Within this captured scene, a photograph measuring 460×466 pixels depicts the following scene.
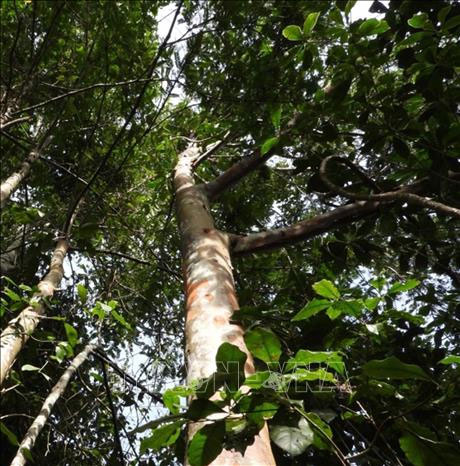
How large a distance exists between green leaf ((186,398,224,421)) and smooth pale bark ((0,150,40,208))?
1.91 meters

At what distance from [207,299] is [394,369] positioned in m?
0.93

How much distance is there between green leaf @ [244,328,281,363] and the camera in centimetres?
121

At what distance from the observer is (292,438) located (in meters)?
1.03

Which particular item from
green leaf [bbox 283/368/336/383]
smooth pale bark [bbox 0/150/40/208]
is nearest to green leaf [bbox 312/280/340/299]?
green leaf [bbox 283/368/336/383]

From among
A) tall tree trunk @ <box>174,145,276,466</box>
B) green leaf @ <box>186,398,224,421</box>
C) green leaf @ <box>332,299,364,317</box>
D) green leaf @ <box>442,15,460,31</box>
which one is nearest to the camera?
green leaf @ <box>186,398,224,421</box>

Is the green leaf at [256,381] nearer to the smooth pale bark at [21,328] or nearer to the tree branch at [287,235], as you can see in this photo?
Answer: the smooth pale bark at [21,328]

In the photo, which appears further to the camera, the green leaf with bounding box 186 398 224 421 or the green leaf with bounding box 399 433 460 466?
the green leaf with bounding box 399 433 460 466

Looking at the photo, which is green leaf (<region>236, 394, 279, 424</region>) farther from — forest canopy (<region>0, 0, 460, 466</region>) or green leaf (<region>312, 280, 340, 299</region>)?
green leaf (<region>312, 280, 340, 299</region>)

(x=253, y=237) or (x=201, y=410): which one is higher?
(x=253, y=237)

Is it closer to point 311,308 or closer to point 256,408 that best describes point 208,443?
point 256,408

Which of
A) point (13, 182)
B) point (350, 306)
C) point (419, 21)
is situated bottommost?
point (350, 306)

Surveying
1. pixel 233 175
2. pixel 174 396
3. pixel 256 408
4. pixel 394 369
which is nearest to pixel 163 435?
pixel 174 396

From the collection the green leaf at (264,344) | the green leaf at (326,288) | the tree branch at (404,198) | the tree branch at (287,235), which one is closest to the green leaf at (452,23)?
the tree branch at (404,198)

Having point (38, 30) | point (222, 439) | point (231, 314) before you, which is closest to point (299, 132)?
point (231, 314)
